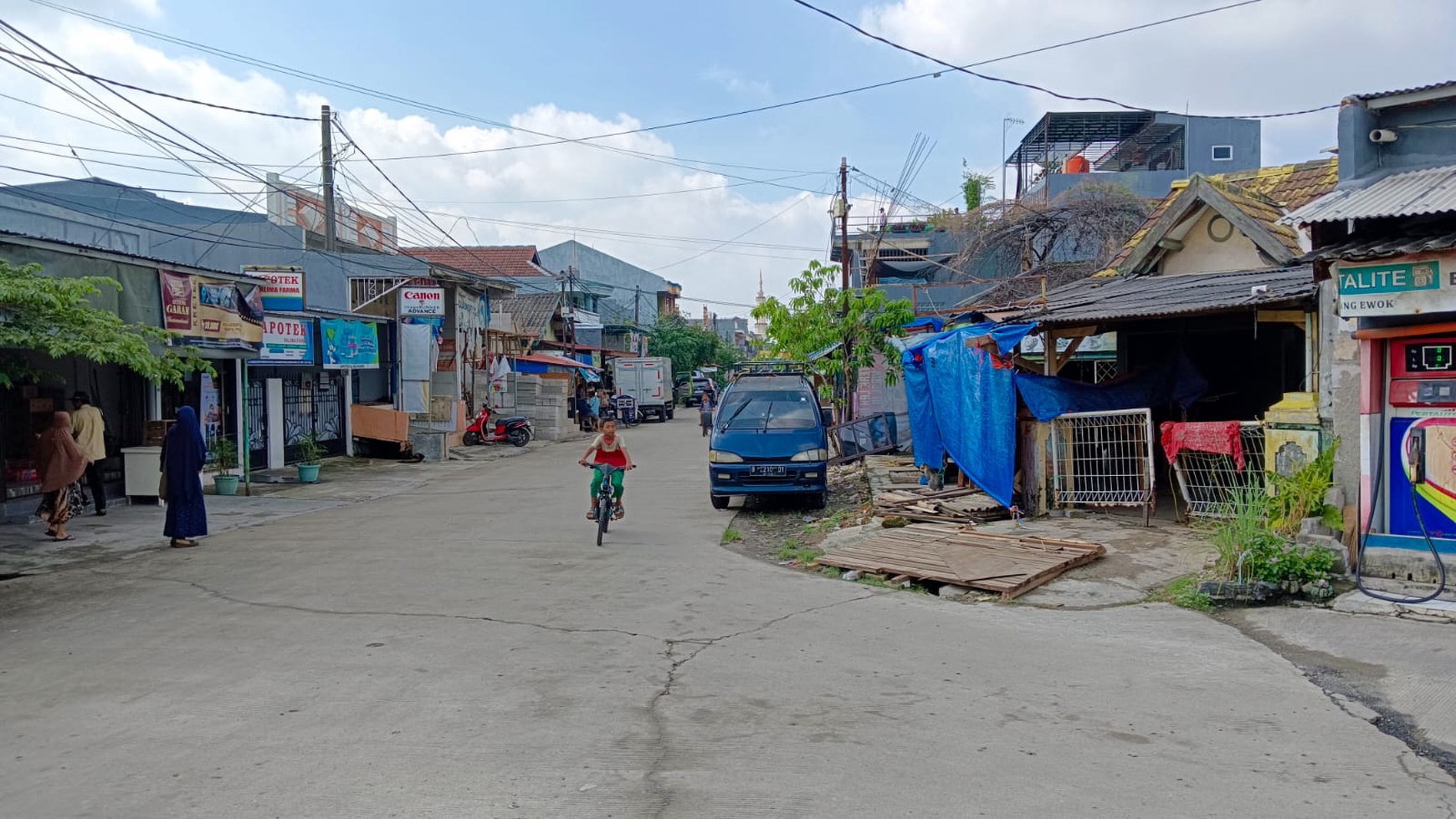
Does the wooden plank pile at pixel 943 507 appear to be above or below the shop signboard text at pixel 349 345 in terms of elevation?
below

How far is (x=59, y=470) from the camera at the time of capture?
1322 centimetres

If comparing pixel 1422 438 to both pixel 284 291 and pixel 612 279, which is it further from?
pixel 612 279

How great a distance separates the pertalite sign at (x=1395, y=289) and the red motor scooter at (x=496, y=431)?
2578 centimetres

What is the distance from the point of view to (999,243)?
3312 cm

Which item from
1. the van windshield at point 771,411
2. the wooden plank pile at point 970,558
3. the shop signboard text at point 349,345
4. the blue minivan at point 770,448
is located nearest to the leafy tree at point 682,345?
the shop signboard text at point 349,345

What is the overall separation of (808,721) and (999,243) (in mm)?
29620

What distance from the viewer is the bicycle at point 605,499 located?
12.6 meters

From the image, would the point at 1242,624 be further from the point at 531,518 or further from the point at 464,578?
the point at 531,518

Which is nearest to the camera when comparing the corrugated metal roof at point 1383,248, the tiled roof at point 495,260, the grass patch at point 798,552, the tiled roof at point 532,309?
the corrugated metal roof at point 1383,248

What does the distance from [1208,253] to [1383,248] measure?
651cm

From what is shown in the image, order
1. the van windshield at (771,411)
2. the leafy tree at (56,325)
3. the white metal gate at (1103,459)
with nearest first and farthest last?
the leafy tree at (56,325), the white metal gate at (1103,459), the van windshield at (771,411)

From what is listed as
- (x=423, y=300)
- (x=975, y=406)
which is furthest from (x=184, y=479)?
(x=423, y=300)

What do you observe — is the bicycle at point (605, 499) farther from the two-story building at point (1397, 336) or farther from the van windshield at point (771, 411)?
the two-story building at point (1397, 336)

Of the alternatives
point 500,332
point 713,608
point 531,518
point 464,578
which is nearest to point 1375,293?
point 713,608
